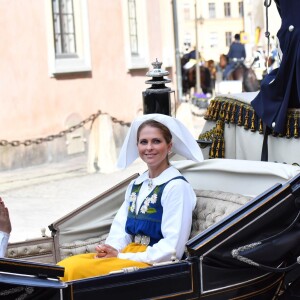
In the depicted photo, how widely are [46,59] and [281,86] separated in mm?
7005

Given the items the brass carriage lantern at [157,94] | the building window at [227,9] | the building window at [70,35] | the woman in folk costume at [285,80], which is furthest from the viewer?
the building window at [227,9]

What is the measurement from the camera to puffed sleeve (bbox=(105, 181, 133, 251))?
160 inches

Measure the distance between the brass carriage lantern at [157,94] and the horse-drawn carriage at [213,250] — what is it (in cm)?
168

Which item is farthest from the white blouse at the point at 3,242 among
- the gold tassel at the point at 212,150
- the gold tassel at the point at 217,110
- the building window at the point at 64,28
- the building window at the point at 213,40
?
the building window at the point at 213,40

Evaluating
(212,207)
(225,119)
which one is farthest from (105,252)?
(225,119)

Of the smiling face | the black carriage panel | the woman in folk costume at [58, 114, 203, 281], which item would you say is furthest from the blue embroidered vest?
the black carriage panel

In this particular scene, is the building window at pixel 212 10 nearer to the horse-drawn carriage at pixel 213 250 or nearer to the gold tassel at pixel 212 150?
the gold tassel at pixel 212 150

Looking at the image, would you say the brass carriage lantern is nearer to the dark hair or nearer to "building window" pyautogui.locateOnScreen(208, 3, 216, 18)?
the dark hair

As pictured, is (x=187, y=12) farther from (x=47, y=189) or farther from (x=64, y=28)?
(x=47, y=189)

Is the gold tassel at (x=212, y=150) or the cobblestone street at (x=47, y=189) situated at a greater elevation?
the gold tassel at (x=212, y=150)

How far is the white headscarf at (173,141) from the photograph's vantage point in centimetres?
396

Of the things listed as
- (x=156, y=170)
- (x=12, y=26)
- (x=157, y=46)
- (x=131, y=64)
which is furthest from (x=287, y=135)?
(x=157, y=46)

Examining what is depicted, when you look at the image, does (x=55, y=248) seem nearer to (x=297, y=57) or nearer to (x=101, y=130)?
(x=297, y=57)

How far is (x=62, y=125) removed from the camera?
11602 millimetres
